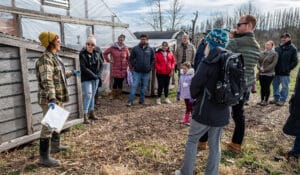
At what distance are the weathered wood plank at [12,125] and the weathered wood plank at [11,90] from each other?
41 centimetres

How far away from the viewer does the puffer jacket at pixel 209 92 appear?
2832mm

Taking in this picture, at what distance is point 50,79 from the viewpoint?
11.5ft

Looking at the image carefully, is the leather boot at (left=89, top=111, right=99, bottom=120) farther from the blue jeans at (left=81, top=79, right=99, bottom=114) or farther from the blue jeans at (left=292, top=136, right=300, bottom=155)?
the blue jeans at (left=292, top=136, right=300, bottom=155)

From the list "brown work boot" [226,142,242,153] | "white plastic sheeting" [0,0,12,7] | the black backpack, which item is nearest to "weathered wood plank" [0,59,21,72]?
the black backpack

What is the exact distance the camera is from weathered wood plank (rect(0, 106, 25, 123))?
156 inches

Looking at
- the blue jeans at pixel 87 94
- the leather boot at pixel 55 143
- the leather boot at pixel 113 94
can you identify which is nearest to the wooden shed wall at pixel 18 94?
the leather boot at pixel 55 143

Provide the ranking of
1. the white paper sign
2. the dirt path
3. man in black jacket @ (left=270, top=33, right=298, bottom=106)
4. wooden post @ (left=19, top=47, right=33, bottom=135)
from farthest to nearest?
man in black jacket @ (left=270, top=33, right=298, bottom=106), wooden post @ (left=19, top=47, right=33, bottom=135), the dirt path, the white paper sign

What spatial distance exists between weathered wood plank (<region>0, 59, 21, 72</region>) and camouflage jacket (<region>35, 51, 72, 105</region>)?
713 mm

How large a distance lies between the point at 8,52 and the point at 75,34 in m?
5.00

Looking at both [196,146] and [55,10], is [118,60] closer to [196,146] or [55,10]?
[55,10]

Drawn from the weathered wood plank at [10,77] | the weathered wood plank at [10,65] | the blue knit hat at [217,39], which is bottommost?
the weathered wood plank at [10,77]

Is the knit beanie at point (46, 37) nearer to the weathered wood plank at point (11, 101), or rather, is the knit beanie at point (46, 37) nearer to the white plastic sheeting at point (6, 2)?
the weathered wood plank at point (11, 101)

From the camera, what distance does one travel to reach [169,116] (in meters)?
6.59

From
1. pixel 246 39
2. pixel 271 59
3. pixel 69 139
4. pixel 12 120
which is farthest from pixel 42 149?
pixel 271 59
